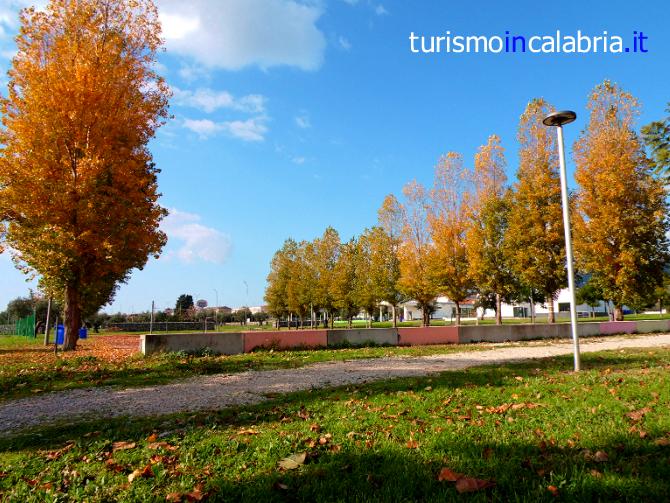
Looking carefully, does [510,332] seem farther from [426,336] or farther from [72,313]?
[72,313]

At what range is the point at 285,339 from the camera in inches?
653

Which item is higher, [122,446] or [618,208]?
[618,208]

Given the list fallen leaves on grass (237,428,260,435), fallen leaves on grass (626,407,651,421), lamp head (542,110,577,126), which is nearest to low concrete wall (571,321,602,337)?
lamp head (542,110,577,126)

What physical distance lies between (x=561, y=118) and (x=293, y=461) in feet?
30.6

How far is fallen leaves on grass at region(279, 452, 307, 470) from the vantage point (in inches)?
142

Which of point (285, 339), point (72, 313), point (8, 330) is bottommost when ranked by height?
point (8, 330)

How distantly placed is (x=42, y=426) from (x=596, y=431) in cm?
664

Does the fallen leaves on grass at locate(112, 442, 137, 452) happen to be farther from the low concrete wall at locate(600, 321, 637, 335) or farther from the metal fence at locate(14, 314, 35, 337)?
the metal fence at locate(14, 314, 35, 337)

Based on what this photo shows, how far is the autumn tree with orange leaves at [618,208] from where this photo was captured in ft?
83.4

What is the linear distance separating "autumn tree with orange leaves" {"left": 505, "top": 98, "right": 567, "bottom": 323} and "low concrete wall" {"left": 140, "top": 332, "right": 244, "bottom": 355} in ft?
63.4

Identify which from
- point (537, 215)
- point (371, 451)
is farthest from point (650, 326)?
point (371, 451)

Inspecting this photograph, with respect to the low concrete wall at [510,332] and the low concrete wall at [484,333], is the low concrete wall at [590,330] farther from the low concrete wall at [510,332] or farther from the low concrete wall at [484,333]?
the low concrete wall at [484,333]

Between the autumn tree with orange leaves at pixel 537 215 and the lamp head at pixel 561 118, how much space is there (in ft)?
61.4

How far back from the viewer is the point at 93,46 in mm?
17688
